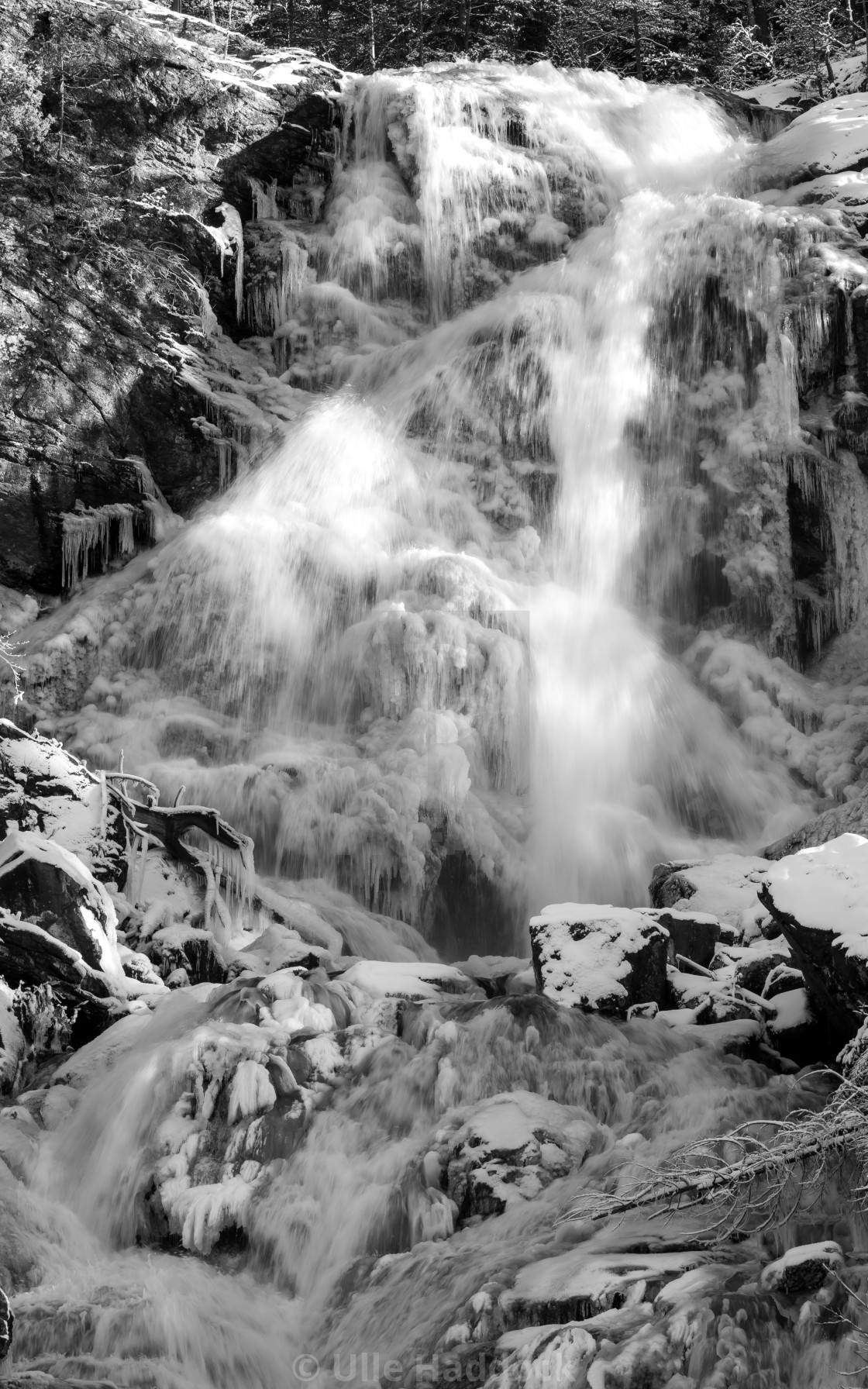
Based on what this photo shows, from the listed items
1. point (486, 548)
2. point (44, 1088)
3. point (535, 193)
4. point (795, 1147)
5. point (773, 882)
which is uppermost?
point (535, 193)

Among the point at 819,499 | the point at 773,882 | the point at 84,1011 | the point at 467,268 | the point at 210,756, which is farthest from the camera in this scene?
the point at 467,268

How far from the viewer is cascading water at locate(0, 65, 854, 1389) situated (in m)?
4.88

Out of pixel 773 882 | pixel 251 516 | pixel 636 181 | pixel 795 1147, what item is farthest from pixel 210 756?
pixel 636 181

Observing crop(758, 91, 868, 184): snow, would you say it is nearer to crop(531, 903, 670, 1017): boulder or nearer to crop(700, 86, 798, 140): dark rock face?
crop(700, 86, 798, 140): dark rock face

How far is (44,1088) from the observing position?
641 centimetres

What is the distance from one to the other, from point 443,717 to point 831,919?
5939 millimetres

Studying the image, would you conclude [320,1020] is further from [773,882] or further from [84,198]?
[84,198]

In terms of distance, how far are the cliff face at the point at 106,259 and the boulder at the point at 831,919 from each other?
10.4 m

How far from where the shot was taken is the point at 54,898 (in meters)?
7.29

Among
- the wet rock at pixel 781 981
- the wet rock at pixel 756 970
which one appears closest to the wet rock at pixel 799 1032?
the wet rock at pixel 781 981

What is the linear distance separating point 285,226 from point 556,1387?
52.6 feet

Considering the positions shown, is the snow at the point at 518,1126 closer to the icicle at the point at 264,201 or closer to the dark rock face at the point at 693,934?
the dark rock face at the point at 693,934

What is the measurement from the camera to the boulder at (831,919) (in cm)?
533

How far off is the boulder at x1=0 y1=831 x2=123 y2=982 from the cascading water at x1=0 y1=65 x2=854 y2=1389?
2.26 ft
